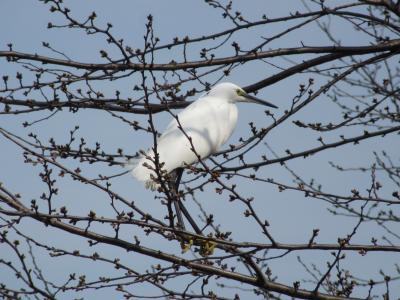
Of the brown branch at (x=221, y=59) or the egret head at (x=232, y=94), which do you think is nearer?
the brown branch at (x=221, y=59)

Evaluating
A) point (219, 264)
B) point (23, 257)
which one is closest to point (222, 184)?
point (219, 264)

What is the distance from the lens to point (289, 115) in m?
4.42

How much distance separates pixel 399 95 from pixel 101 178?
2.88 meters

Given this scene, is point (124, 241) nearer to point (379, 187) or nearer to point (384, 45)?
point (379, 187)

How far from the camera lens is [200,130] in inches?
237

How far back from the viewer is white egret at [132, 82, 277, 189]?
5.68 metres

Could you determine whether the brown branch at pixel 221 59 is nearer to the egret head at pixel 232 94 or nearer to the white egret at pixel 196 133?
the white egret at pixel 196 133

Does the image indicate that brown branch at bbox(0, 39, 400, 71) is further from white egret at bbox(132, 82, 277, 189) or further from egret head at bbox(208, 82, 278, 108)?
egret head at bbox(208, 82, 278, 108)

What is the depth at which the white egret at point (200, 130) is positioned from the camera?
568 cm

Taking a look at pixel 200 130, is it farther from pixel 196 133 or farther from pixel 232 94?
pixel 232 94

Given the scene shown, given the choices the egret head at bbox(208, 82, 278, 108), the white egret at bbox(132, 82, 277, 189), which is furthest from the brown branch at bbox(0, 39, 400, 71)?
the egret head at bbox(208, 82, 278, 108)

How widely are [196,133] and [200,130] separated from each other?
0.23 feet

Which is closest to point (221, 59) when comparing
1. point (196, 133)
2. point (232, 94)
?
point (196, 133)

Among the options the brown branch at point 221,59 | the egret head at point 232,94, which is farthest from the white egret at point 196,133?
the brown branch at point 221,59
